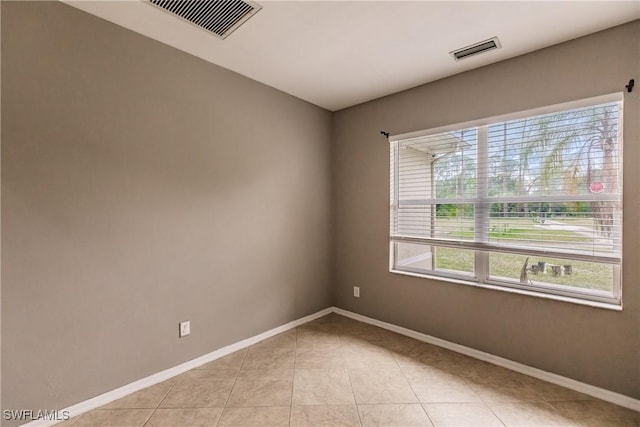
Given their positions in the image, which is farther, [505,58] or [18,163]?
[505,58]

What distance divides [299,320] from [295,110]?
2396mm

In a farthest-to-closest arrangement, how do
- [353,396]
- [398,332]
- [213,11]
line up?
[398,332] < [353,396] < [213,11]

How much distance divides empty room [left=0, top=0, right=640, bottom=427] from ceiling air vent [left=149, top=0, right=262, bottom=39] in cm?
2

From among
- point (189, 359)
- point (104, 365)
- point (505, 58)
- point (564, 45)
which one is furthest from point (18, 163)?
point (564, 45)

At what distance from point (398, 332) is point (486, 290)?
40.2 inches

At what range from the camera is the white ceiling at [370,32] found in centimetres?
178

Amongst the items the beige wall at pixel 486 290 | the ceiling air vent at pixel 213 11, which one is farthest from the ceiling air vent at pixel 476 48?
the ceiling air vent at pixel 213 11

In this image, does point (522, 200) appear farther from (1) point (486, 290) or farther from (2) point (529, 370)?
(2) point (529, 370)

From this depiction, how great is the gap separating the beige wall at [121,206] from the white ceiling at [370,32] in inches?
9.4

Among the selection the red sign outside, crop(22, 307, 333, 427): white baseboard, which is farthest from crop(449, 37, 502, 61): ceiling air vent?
crop(22, 307, 333, 427): white baseboard

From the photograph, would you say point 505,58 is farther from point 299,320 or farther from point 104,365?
point 104,365

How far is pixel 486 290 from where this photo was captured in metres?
2.47

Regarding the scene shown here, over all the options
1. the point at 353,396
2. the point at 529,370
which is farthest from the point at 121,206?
the point at 529,370

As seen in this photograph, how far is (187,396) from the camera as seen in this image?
1.98 metres
